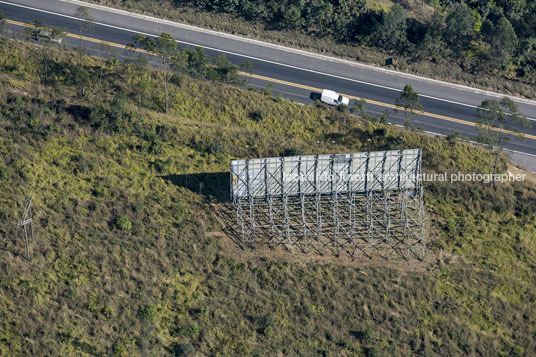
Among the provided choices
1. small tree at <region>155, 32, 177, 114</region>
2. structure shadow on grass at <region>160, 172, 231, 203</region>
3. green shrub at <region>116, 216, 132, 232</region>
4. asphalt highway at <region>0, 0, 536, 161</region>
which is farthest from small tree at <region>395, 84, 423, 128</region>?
green shrub at <region>116, 216, 132, 232</region>

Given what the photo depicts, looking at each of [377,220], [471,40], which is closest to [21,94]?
[377,220]

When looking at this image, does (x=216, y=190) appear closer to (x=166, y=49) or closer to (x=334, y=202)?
(x=334, y=202)

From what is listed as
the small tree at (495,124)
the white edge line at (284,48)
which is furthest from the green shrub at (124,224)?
the small tree at (495,124)

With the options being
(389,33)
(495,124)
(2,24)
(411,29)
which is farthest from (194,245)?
(411,29)

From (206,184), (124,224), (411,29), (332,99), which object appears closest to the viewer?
(124,224)

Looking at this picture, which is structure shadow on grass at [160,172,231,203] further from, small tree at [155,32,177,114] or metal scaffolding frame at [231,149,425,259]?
small tree at [155,32,177,114]
